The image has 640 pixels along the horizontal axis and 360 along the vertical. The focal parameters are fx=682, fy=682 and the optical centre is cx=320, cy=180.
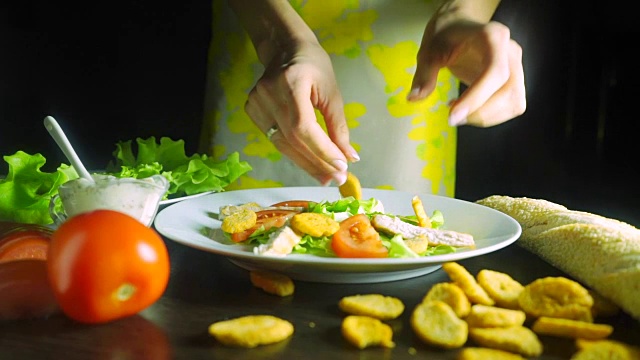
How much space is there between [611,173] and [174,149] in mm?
2181

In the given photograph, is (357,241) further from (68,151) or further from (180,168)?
(180,168)

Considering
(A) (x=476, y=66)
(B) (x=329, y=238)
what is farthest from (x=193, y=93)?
(B) (x=329, y=238)

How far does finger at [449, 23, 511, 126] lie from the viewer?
1232mm

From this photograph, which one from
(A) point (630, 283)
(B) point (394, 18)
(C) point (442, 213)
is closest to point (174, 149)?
(B) point (394, 18)

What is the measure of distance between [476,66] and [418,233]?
19.3 inches

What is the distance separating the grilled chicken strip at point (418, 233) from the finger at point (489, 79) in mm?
203

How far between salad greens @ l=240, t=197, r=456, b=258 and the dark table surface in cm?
6

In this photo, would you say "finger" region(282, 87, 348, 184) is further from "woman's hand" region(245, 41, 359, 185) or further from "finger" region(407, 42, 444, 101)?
"finger" region(407, 42, 444, 101)

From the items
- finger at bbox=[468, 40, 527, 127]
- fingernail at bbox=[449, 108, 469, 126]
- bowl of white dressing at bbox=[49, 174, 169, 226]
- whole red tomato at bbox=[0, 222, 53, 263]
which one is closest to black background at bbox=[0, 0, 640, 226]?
finger at bbox=[468, 40, 527, 127]

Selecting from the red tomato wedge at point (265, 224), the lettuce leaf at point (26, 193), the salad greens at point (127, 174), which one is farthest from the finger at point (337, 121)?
the lettuce leaf at point (26, 193)

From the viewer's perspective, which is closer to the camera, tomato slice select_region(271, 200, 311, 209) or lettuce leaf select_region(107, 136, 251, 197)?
tomato slice select_region(271, 200, 311, 209)

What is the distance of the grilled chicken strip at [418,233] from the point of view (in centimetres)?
115

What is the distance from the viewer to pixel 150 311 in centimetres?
93

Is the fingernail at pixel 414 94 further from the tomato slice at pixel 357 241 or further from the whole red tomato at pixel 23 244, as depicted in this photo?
the whole red tomato at pixel 23 244
